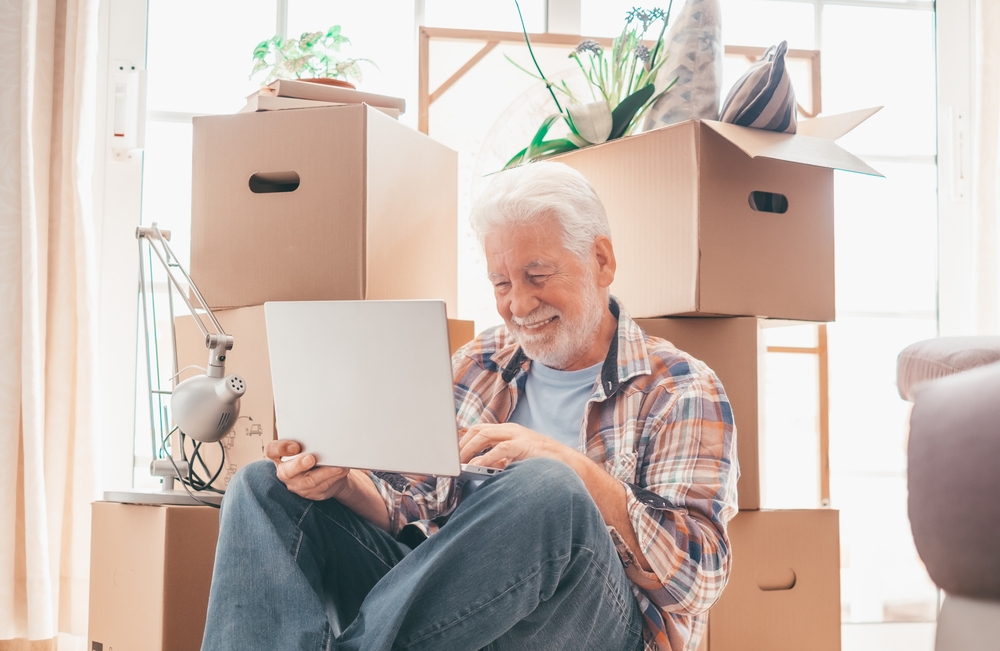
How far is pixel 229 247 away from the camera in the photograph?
58.4 inches

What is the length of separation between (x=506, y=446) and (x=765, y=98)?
2.46ft

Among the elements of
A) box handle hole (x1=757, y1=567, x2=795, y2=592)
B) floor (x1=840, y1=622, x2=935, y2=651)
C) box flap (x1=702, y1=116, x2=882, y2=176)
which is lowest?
floor (x1=840, y1=622, x2=935, y2=651)

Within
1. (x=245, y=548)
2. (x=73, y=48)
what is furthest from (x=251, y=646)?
(x=73, y=48)

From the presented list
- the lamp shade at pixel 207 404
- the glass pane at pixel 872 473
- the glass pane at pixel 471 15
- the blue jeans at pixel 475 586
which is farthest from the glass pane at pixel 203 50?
the glass pane at pixel 872 473

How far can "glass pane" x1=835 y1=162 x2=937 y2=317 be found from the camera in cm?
222

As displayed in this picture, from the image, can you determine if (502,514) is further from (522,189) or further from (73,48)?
(73,48)

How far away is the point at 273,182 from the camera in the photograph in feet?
4.99

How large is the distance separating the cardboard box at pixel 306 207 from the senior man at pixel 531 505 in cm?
23

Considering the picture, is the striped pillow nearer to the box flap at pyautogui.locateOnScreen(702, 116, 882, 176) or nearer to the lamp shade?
the box flap at pyautogui.locateOnScreen(702, 116, 882, 176)

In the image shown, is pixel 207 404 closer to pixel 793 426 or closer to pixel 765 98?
pixel 765 98

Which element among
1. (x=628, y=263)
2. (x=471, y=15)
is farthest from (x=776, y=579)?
(x=471, y=15)

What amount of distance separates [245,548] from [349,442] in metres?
0.16

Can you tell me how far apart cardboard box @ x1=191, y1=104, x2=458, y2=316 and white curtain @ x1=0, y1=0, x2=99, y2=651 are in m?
0.48

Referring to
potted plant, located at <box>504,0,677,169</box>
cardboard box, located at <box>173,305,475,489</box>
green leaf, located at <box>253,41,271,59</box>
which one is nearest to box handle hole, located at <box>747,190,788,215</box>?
potted plant, located at <box>504,0,677,169</box>
